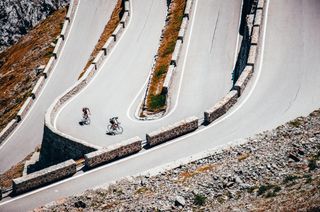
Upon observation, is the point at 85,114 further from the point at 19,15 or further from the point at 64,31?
the point at 19,15

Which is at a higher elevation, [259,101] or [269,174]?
[259,101]

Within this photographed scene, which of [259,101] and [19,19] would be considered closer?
[259,101]

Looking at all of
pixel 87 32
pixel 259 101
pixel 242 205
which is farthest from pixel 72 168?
pixel 87 32

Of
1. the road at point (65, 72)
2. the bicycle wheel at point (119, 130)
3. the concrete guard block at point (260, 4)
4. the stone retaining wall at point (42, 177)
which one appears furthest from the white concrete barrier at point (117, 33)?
the stone retaining wall at point (42, 177)

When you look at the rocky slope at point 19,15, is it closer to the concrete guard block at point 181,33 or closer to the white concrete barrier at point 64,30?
the white concrete barrier at point 64,30

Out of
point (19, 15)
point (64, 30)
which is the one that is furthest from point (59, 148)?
point (19, 15)

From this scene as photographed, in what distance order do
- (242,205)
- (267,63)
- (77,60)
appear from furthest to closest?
(77,60), (267,63), (242,205)

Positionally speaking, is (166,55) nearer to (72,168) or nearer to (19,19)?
(72,168)
